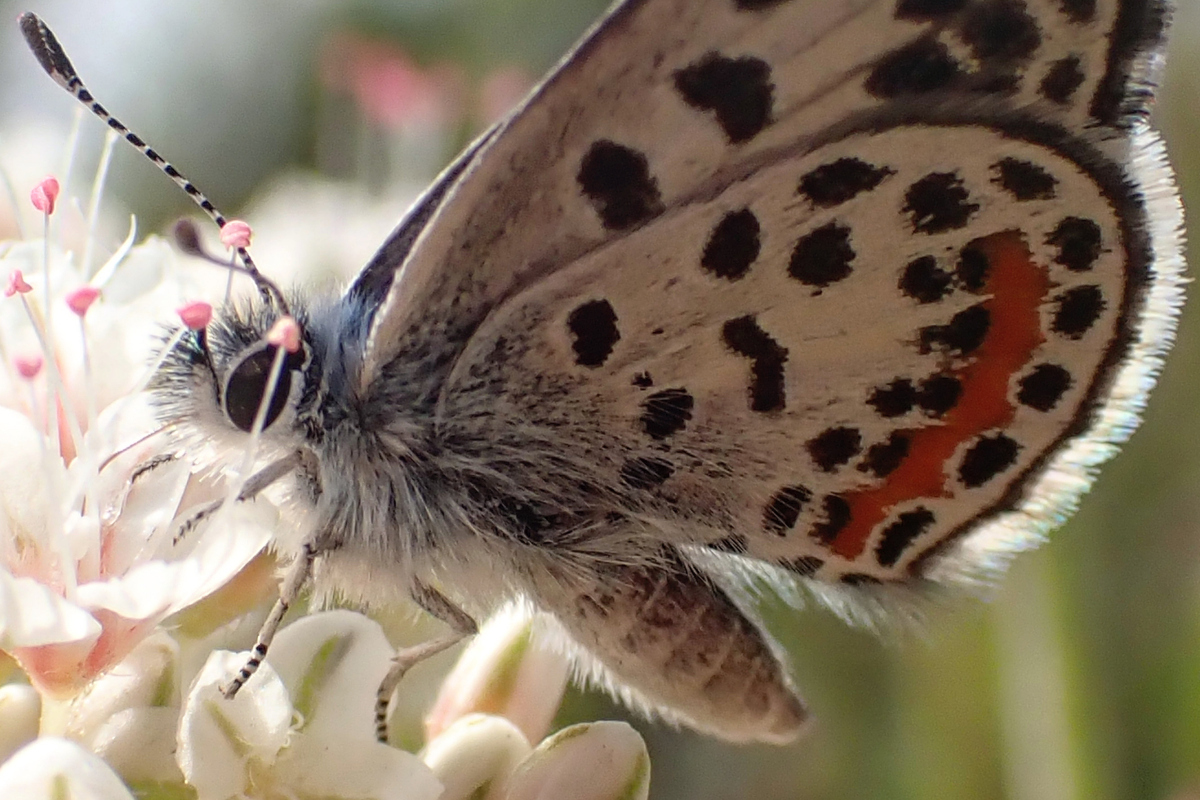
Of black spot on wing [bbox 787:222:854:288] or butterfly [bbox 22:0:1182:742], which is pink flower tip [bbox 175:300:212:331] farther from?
black spot on wing [bbox 787:222:854:288]

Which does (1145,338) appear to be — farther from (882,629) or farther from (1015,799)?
(1015,799)

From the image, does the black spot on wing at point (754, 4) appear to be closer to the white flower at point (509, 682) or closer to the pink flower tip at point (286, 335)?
the pink flower tip at point (286, 335)

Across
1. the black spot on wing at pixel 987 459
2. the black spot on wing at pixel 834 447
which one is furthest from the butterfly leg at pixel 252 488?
the black spot on wing at pixel 987 459

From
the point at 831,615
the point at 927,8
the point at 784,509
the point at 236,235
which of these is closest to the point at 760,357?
the point at 784,509

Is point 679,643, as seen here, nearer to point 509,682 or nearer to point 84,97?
point 509,682

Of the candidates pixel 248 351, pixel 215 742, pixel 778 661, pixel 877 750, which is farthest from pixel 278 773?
pixel 877 750
